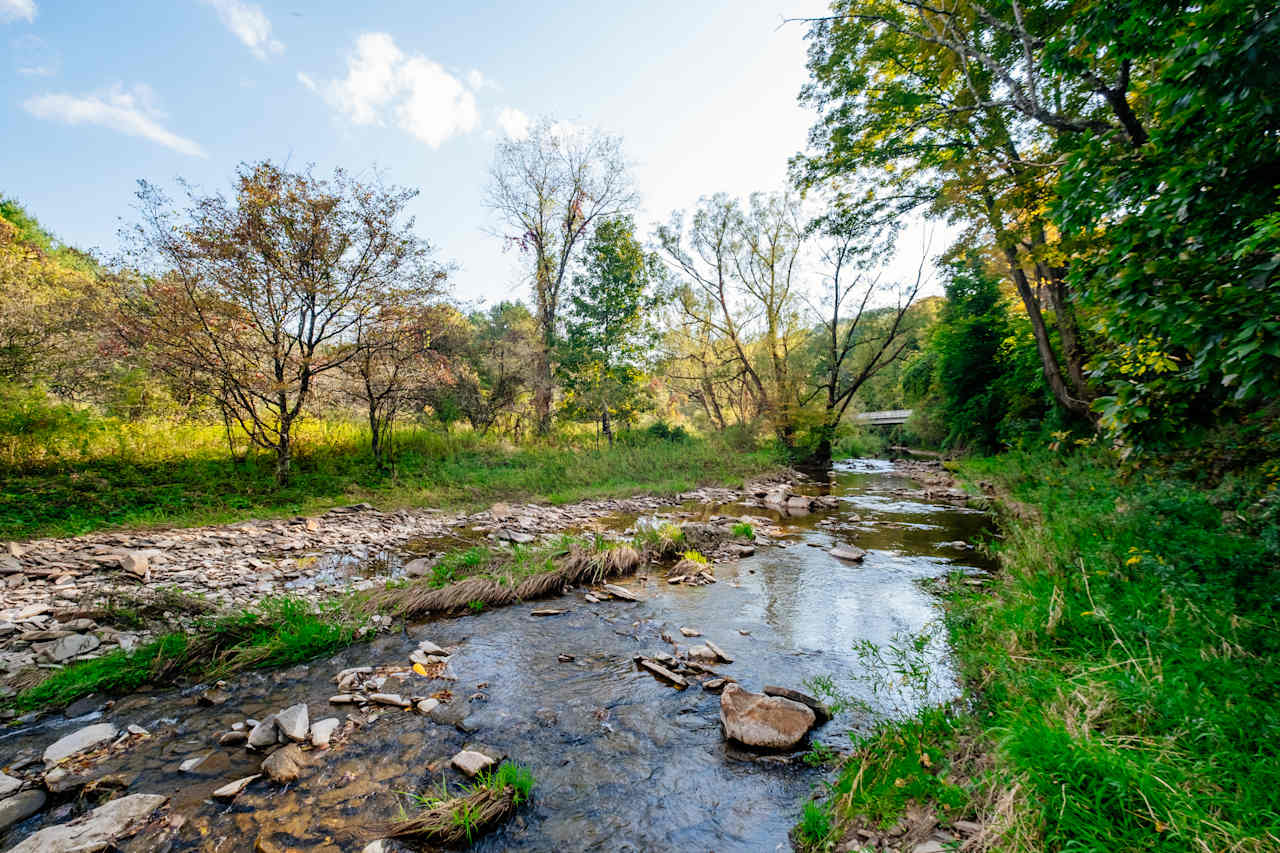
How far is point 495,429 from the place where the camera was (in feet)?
61.1

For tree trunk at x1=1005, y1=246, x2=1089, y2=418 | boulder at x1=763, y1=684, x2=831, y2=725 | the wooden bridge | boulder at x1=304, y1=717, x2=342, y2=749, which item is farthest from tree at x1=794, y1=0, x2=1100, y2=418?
the wooden bridge

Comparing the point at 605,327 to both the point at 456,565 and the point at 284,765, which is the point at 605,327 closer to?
the point at 456,565

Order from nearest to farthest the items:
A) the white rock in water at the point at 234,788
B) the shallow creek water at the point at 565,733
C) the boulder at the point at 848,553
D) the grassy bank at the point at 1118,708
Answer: the grassy bank at the point at 1118,708, the shallow creek water at the point at 565,733, the white rock in water at the point at 234,788, the boulder at the point at 848,553

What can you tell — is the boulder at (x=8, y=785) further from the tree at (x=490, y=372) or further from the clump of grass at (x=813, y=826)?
the tree at (x=490, y=372)

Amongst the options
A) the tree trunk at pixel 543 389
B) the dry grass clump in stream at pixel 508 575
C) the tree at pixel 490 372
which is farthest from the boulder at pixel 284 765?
the tree trunk at pixel 543 389

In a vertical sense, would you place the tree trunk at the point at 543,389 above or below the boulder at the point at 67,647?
above

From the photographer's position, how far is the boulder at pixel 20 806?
2465 mm

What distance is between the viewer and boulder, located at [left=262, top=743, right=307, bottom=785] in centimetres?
282

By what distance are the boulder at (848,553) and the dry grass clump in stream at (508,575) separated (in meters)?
3.27

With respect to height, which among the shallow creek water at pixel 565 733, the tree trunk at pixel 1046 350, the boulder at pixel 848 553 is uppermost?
the tree trunk at pixel 1046 350

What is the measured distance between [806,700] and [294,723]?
12.4ft

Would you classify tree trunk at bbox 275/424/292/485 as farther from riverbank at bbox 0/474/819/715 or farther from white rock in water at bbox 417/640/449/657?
white rock in water at bbox 417/640/449/657

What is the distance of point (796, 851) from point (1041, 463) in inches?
511

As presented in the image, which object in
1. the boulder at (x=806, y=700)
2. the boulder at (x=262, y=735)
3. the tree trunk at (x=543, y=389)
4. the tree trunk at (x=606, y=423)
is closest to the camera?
the boulder at (x=262, y=735)
